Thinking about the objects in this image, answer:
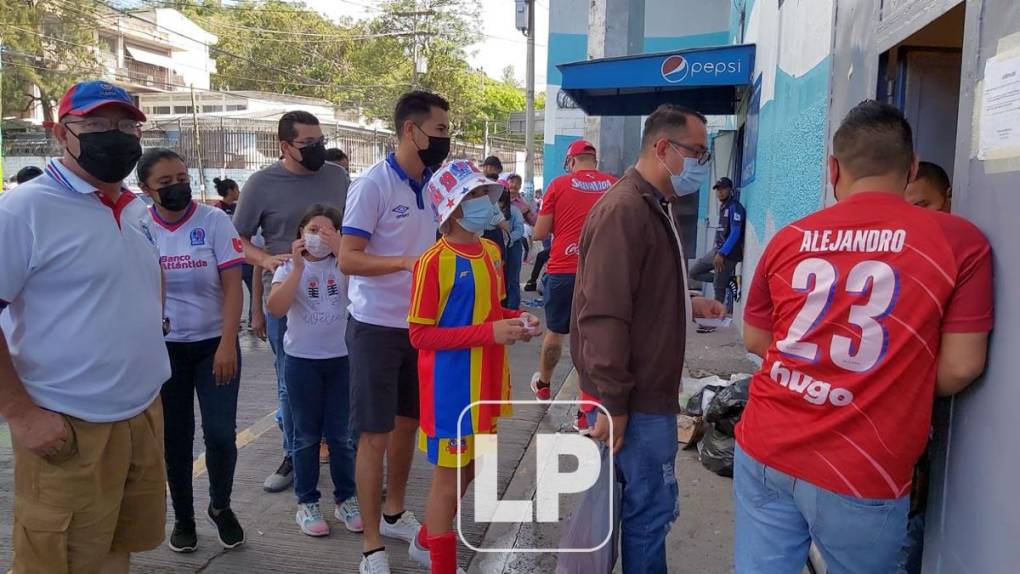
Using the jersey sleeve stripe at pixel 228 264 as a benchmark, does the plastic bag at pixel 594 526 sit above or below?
below

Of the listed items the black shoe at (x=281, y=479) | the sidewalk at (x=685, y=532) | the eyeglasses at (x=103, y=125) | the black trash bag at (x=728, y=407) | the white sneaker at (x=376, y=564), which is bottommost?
the sidewalk at (x=685, y=532)

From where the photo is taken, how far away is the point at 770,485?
2.15 metres

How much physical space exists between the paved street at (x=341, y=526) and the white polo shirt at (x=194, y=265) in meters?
1.07

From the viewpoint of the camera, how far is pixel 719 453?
4.66 metres

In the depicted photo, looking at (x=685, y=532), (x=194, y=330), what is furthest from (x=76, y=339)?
(x=685, y=532)

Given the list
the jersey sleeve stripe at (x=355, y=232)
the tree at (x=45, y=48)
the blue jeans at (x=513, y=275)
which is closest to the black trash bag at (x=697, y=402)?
the jersey sleeve stripe at (x=355, y=232)

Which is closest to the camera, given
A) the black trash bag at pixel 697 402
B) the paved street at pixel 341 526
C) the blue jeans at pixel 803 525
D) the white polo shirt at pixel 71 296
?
the blue jeans at pixel 803 525

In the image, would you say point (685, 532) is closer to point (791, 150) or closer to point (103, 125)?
point (791, 150)

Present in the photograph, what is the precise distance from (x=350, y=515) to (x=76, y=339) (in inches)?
76.1

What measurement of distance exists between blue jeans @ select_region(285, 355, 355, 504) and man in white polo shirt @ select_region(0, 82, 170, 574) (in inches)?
50.8

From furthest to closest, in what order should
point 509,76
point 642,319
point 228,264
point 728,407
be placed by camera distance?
point 509,76
point 728,407
point 228,264
point 642,319

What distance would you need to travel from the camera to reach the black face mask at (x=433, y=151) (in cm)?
349

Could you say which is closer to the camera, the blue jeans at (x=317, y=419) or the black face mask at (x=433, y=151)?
the black face mask at (x=433, y=151)

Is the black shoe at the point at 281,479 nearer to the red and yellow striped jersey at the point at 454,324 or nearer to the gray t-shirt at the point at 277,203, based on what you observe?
the gray t-shirt at the point at 277,203
